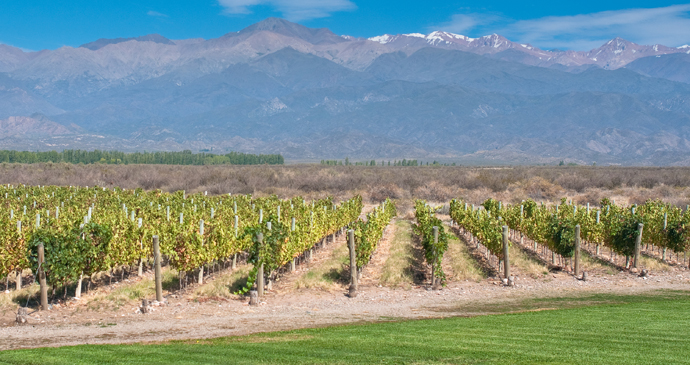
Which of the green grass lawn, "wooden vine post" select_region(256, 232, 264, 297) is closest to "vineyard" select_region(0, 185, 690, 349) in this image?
"wooden vine post" select_region(256, 232, 264, 297)

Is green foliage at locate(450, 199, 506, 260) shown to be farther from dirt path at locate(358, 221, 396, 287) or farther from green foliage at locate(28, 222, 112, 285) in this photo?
green foliage at locate(28, 222, 112, 285)

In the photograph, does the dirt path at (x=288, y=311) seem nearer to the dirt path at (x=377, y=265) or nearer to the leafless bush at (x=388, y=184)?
the dirt path at (x=377, y=265)

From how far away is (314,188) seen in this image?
172 feet

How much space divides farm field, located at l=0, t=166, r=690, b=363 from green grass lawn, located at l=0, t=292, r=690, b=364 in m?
0.05

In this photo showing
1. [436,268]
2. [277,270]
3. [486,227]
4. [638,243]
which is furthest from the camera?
[486,227]

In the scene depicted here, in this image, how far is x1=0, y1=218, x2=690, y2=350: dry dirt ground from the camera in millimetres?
11438

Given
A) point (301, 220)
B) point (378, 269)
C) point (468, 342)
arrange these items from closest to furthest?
point (468, 342) < point (378, 269) < point (301, 220)

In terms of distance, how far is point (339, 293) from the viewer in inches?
623

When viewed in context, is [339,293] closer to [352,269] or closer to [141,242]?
[352,269]

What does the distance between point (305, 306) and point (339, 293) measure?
65.1 inches

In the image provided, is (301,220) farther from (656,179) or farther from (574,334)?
(656,179)

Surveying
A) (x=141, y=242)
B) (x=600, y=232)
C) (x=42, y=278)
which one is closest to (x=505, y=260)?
(x=600, y=232)

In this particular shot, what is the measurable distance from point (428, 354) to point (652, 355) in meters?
3.22

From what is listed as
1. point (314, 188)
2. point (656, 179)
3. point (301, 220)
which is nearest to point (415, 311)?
point (301, 220)
